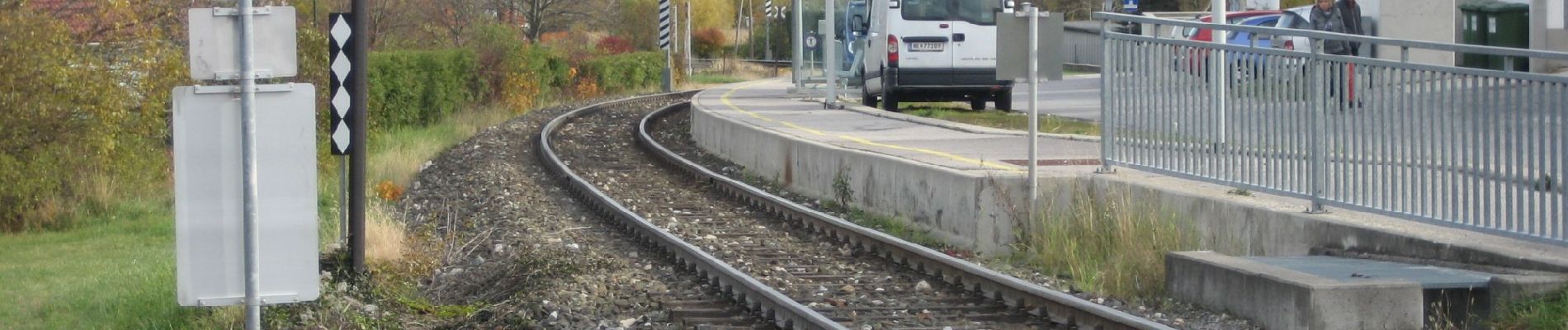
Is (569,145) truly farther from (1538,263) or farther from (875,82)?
(1538,263)

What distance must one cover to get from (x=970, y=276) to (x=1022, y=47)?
2719mm

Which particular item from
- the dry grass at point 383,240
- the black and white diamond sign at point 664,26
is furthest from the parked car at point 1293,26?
the black and white diamond sign at point 664,26

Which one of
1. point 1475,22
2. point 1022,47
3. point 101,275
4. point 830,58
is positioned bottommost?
point 101,275

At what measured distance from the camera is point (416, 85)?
103 feet

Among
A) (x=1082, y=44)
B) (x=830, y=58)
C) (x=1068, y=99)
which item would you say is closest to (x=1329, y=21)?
(x=830, y=58)

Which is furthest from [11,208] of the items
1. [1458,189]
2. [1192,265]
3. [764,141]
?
[1458,189]

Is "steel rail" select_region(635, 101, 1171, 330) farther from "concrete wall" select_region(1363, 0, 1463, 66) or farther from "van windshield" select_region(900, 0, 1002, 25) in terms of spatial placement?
"concrete wall" select_region(1363, 0, 1463, 66)

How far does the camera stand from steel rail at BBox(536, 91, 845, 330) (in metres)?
8.72

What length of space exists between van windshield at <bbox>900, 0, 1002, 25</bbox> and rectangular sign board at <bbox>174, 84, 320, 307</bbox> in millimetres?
19005

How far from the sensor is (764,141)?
1892cm

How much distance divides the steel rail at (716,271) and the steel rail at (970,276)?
1.14 metres

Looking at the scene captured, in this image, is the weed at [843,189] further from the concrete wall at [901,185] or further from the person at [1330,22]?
the person at [1330,22]

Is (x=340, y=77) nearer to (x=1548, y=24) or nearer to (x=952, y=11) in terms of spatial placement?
(x=952, y=11)

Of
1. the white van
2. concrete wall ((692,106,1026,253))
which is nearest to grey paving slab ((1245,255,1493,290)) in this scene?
concrete wall ((692,106,1026,253))
